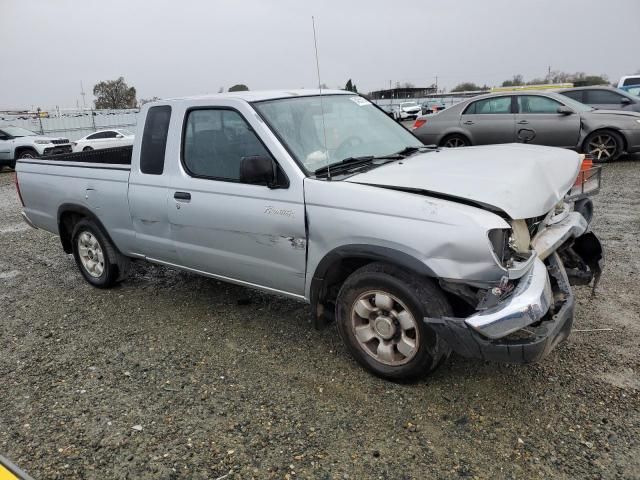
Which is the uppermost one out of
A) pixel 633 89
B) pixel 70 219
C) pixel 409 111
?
pixel 633 89

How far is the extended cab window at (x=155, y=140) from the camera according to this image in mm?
4148

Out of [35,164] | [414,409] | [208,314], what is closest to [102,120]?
[35,164]

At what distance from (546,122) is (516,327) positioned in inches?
352

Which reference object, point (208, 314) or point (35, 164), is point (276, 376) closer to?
point (208, 314)

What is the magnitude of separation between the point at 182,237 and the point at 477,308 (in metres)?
2.39

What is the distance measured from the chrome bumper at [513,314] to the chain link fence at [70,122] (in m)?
25.3

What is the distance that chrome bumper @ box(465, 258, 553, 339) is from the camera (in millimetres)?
2527

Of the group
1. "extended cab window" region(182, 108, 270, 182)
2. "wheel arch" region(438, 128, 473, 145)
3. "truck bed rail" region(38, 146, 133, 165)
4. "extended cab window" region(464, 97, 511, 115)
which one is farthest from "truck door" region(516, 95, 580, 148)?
"extended cab window" region(182, 108, 270, 182)

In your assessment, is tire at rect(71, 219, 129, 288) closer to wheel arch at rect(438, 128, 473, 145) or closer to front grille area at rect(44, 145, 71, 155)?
wheel arch at rect(438, 128, 473, 145)

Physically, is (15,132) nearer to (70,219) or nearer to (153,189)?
(70,219)

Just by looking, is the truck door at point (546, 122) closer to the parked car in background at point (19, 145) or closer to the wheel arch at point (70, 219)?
the wheel arch at point (70, 219)

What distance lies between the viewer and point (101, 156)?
5.84 meters

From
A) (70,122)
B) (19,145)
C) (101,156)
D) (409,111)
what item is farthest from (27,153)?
(409,111)

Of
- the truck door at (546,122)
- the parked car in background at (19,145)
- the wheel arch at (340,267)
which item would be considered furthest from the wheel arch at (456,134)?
the parked car in background at (19,145)
